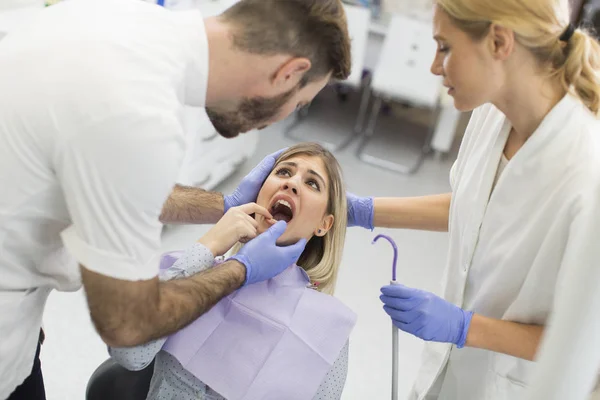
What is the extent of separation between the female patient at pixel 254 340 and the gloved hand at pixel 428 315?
16cm

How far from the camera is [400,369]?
97.7 inches

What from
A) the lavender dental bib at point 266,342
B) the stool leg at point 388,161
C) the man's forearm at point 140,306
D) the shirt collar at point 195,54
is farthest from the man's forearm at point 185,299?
the stool leg at point 388,161

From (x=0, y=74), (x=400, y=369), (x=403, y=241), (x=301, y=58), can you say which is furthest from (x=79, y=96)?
(x=403, y=241)

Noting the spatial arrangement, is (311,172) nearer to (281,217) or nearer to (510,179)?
(281,217)

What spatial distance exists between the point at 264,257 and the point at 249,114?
414 millimetres

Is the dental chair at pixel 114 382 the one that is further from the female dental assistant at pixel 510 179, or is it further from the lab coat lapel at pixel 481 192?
the lab coat lapel at pixel 481 192

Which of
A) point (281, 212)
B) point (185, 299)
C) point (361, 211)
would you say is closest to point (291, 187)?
point (281, 212)

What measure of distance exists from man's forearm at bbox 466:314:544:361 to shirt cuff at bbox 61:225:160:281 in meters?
0.73

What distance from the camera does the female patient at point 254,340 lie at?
1.42m

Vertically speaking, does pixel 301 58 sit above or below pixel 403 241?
above

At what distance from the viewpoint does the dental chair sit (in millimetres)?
1396

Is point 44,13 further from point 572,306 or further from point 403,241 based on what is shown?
point 403,241

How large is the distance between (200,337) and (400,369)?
126 centimetres

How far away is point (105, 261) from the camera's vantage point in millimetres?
952
